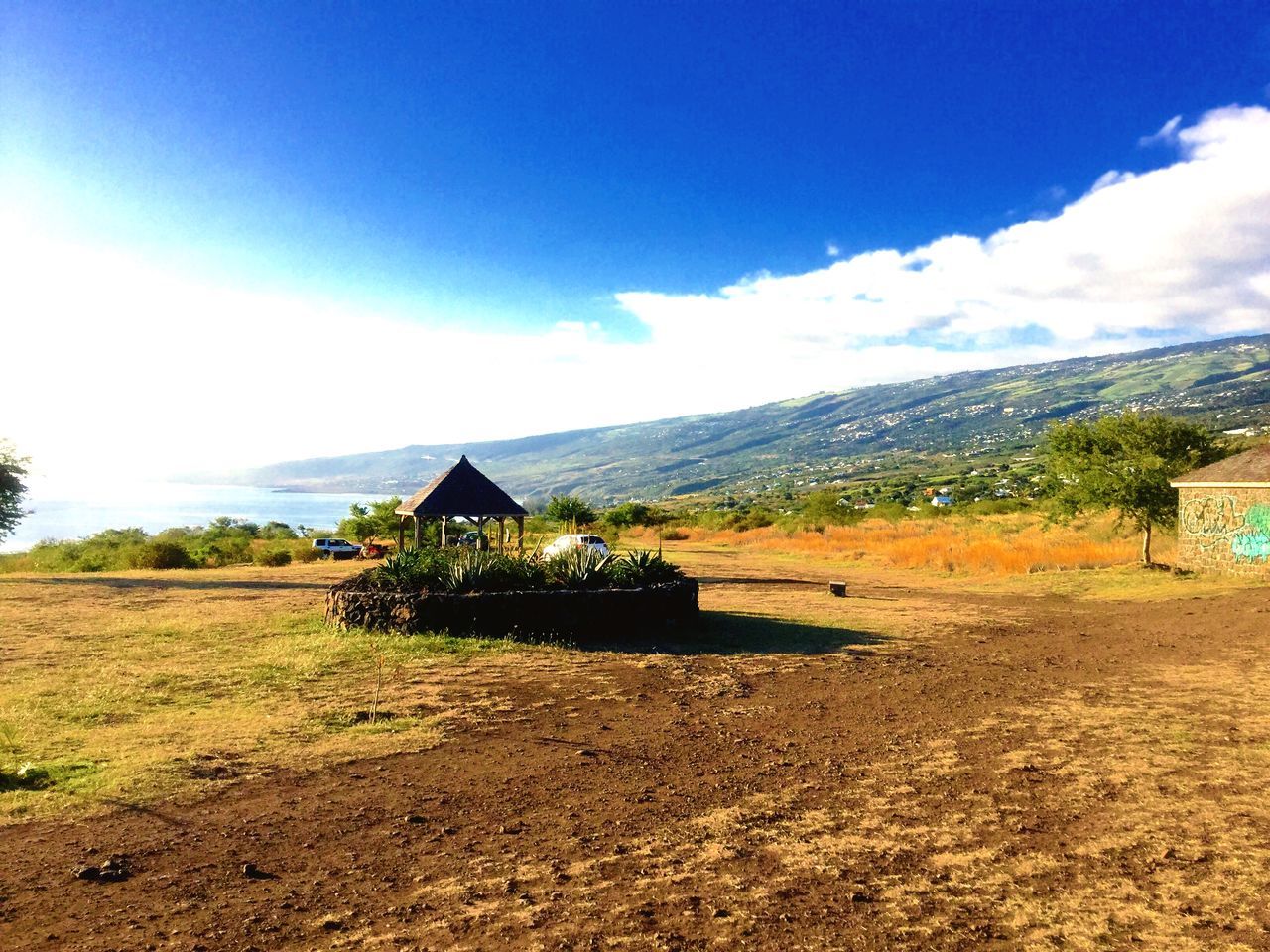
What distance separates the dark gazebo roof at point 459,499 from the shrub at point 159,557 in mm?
17549

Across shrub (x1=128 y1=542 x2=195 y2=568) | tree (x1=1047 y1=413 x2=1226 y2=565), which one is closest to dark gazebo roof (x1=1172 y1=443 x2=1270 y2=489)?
tree (x1=1047 y1=413 x2=1226 y2=565)

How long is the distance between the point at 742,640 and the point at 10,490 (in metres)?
32.3

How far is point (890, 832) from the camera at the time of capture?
19.2 ft

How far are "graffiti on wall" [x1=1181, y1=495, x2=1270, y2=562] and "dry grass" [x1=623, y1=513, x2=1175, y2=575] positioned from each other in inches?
181

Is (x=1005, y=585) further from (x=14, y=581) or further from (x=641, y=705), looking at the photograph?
(x=14, y=581)

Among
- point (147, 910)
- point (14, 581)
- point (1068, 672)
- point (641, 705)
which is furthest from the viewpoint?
point (14, 581)

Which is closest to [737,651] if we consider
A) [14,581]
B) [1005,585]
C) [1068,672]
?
[1068,672]

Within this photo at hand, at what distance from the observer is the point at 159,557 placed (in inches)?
1278

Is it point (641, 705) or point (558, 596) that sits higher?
point (558, 596)

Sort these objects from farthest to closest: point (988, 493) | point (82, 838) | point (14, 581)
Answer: point (988, 493)
point (14, 581)
point (82, 838)

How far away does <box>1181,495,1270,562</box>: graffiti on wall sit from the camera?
20.5 m

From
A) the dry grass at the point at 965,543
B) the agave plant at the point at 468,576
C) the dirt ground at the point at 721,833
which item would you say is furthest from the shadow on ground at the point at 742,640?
the dry grass at the point at 965,543

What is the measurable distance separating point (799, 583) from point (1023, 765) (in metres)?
17.8

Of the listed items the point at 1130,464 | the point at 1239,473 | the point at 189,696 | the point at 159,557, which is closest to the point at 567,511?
the point at 159,557
